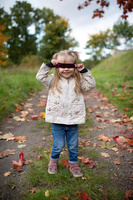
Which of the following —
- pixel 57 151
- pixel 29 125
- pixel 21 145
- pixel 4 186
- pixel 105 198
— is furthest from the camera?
pixel 29 125

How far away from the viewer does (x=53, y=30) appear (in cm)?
2362

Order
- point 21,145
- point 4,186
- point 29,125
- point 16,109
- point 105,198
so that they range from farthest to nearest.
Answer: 1. point 16,109
2. point 29,125
3. point 21,145
4. point 4,186
5. point 105,198

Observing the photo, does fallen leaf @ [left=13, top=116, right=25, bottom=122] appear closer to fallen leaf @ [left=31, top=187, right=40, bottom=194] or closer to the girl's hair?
the girl's hair

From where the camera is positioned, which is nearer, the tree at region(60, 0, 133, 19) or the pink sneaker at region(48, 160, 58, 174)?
the pink sneaker at region(48, 160, 58, 174)

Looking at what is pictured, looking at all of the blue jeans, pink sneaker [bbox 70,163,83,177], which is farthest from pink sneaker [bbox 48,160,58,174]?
pink sneaker [bbox 70,163,83,177]

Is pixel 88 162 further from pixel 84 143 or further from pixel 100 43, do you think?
pixel 100 43

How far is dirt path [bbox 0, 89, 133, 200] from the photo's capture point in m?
1.94

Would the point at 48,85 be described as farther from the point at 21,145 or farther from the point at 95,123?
the point at 95,123

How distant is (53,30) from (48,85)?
77.6 feet

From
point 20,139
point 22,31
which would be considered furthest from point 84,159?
point 22,31

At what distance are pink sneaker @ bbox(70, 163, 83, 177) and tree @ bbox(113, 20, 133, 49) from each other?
3031cm

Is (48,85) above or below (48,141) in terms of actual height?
above

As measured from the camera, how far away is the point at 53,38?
77.5 feet

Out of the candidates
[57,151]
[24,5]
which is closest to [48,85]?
[57,151]
